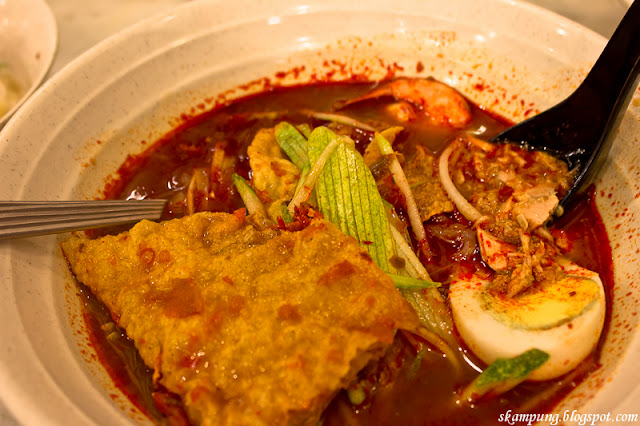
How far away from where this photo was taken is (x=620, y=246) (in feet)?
7.13

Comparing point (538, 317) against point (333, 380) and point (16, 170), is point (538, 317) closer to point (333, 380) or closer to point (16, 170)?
point (333, 380)

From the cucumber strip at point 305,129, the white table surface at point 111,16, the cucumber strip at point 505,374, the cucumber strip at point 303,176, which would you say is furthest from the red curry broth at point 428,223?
the white table surface at point 111,16

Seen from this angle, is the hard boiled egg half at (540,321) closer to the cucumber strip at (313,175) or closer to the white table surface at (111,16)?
the cucumber strip at (313,175)

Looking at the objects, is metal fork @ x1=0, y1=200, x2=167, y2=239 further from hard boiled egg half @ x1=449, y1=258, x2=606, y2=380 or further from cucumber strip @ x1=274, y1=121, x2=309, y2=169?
hard boiled egg half @ x1=449, y1=258, x2=606, y2=380

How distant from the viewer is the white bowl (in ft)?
9.22

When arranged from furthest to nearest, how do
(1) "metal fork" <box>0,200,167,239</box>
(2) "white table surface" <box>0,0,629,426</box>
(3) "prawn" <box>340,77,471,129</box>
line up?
(2) "white table surface" <box>0,0,629,426</box>
(3) "prawn" <box>340,77,471,129</box>
(1) "metal fork" <box>0,200,167,239</box>

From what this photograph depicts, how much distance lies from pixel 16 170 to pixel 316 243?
1.47 metres

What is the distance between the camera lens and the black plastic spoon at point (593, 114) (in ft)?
7.13

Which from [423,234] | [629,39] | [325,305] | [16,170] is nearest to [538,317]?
[423,234]

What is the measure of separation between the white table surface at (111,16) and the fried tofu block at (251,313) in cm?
243

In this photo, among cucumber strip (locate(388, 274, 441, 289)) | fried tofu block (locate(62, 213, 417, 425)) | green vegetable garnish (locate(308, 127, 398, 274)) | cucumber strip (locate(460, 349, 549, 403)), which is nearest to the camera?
fried tofu block (locate(62, 213, 417, 425))

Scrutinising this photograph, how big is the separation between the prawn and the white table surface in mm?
1527

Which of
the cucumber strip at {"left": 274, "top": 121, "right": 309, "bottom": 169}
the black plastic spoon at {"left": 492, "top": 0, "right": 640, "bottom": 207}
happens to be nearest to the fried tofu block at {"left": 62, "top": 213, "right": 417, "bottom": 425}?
the cucumber strip at {"left": 274, "top": 121, "right": 309, "bottom": 169}

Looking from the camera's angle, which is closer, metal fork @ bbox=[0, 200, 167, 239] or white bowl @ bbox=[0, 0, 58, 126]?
metal fork @ bbox=[0, 200, 167, 239]
